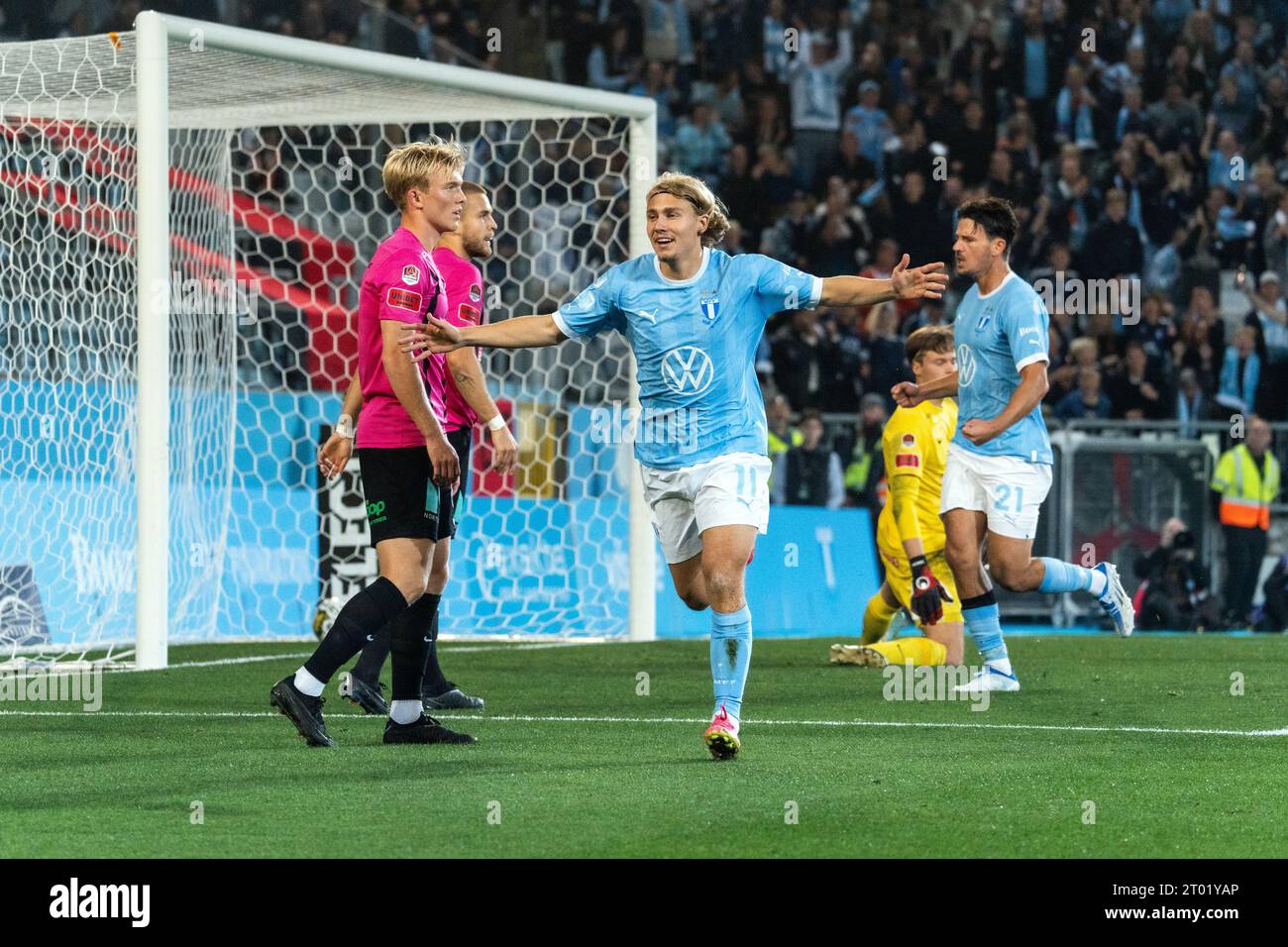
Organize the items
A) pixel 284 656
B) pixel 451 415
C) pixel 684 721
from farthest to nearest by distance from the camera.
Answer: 1. pixel 284 656
2. pixel 451 415
3. pixel 684 721

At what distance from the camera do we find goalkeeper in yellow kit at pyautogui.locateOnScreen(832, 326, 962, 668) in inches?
384

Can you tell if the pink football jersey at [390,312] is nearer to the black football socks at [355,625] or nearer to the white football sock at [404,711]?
the black football socks at [355,625]

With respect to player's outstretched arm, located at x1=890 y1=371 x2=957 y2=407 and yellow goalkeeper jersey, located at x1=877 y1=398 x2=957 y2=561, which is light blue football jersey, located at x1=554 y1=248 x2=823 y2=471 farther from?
yellow goalkeeper jersey, located at x1=877 y1=398 x2=957 y2=561

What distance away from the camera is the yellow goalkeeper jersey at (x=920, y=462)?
9938 millimetres

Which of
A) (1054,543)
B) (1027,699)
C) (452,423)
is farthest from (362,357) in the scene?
(1054,543)

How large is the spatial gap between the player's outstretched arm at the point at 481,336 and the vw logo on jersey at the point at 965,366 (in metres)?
2.61

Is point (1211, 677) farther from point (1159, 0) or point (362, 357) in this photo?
point (1159, 0)

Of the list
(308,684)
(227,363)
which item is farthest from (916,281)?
(227,363)

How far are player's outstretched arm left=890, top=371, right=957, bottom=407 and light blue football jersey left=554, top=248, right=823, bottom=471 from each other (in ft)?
6.76

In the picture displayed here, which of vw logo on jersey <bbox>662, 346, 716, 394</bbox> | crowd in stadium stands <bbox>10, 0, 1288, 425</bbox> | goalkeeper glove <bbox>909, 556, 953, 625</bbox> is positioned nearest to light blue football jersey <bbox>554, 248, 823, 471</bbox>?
vw logo on jersey <bbox>662, 346, 716, 394</bbox>

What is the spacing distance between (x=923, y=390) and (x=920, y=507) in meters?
1.48

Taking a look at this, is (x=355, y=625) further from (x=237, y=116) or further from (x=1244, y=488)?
(x=1244, y=488)

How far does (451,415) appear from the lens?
300 inches

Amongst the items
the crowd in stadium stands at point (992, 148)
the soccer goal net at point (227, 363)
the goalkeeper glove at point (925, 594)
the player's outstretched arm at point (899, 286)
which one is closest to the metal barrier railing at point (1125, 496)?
the crowd in stadium stands at point (992, 148)
